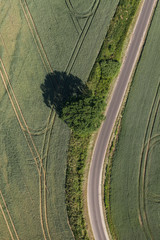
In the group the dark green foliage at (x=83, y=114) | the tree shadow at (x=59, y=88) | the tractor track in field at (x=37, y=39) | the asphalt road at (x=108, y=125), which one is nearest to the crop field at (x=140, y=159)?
the asphalt road at (x=108, y=125)

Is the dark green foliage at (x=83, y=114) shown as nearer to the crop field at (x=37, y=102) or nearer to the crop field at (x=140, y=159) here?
the crop field at (x=37, y=102)

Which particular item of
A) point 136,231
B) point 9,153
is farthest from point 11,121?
point 136,231

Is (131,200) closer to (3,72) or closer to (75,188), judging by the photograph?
(75,188)

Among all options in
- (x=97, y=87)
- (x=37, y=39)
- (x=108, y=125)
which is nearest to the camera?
(x=97, y=87)

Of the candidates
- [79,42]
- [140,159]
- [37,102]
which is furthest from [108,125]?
[79,42]

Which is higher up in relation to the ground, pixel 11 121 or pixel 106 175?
pixel 11 121

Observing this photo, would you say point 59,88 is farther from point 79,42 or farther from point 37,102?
point 79,42

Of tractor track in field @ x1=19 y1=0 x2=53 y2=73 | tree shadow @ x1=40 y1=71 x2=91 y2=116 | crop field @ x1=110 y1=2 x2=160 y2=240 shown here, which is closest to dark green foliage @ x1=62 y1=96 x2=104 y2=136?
tree shadow @ x1=40 y1=71 x2=91 y2=116

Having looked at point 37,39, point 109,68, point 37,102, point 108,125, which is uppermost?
point 37,39
